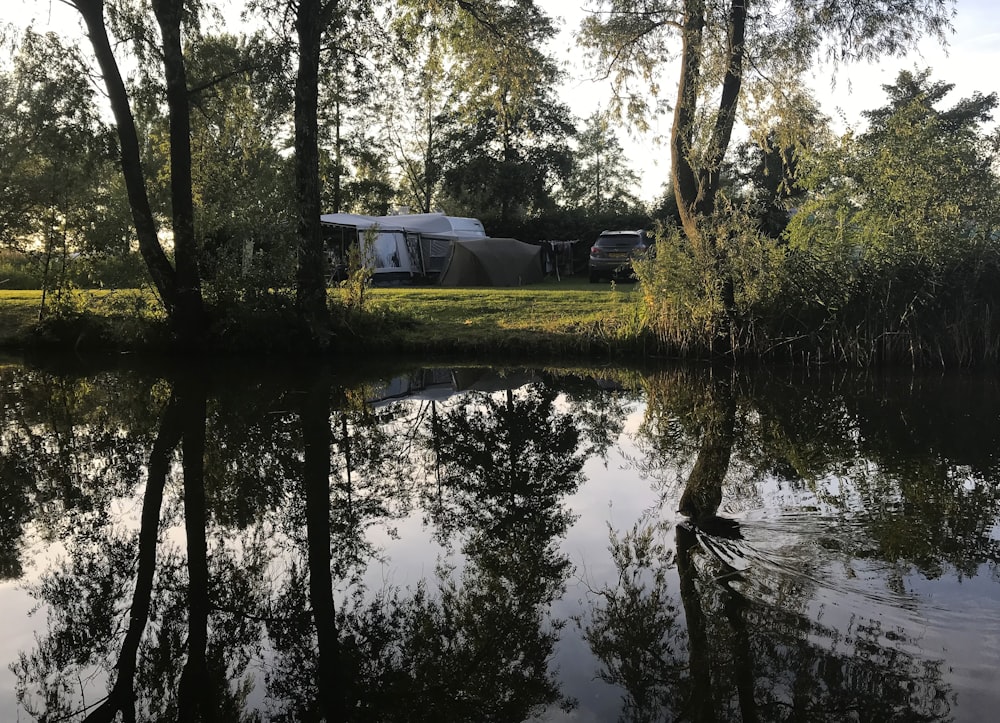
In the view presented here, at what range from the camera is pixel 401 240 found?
2667 centimetres

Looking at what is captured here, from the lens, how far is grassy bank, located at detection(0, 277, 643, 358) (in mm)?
13375

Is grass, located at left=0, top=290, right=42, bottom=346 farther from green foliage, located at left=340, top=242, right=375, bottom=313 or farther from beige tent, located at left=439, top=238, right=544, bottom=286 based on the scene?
beige tent, located at left=439, top=238, right=544, bottom=286

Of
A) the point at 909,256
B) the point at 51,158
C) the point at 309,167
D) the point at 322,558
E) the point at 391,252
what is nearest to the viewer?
the point at 322,558

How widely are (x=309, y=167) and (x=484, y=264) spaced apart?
11.7m

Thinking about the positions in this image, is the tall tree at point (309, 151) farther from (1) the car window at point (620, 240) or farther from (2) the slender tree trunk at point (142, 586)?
(1) the car window at point (620, 240)

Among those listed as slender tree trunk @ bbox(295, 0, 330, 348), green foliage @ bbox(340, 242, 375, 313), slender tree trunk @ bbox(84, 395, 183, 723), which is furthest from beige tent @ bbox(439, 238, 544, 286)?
slender tree trunk @ bbox(84, 395, 183, 723)

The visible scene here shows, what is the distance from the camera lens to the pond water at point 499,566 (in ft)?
10.4

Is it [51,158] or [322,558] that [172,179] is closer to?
[51,158]

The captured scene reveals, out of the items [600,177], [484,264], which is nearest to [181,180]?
[484,264]

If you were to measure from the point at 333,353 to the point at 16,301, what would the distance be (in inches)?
390

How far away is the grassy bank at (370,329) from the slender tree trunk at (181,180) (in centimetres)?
49

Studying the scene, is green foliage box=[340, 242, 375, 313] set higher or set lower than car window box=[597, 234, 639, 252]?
lower

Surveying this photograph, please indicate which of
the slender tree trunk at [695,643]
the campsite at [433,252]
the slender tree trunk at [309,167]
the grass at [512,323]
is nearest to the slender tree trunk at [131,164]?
the slender tree trunk at [309,167]

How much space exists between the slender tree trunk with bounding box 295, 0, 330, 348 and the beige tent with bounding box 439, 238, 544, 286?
37.3 ft
